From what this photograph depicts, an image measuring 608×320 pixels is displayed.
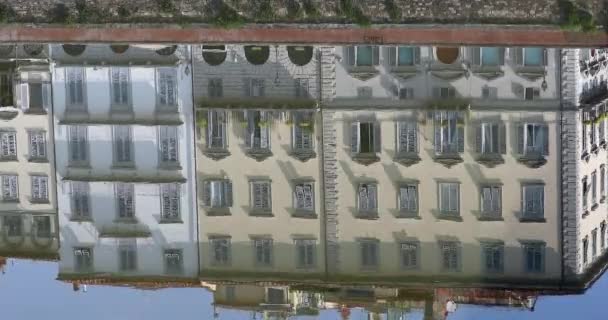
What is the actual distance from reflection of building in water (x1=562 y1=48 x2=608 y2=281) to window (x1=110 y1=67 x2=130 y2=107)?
13.7 metres

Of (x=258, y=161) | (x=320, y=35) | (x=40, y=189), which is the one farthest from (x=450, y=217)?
(x=40, y=189)

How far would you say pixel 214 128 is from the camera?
47344mm

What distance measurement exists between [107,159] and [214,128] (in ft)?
12.0

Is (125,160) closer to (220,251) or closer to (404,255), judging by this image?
(220,251)

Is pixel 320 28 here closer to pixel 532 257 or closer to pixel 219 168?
pixel 219 168

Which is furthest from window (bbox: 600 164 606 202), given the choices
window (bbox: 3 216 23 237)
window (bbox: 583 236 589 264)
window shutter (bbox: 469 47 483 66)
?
window (bbox: 3 216 23 237)

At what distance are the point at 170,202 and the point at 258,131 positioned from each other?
3546mm

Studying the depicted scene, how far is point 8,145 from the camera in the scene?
49.9m

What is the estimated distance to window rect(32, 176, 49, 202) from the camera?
160 ft

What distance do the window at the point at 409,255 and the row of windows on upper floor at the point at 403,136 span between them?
2.68 m

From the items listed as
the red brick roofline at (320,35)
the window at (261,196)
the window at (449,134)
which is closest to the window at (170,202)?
the window at (261,196)

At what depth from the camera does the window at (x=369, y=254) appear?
44.8 m

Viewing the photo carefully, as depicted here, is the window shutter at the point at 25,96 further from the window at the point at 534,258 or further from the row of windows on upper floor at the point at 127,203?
the window at the point at 534,258

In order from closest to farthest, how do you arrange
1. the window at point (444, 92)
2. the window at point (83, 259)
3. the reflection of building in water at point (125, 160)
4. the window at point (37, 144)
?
the window at point (444, 92)
the reflection of building in water at point (125, 160)
the window at point (83, 259)
the window at point (37, 144)
